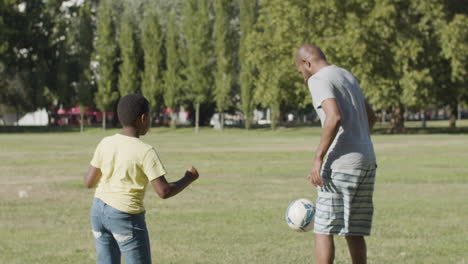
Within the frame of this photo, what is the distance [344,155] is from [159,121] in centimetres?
7980

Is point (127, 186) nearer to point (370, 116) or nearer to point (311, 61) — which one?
point (311, 61)

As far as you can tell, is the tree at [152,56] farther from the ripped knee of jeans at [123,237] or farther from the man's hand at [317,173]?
the ripped knee of jeans at [123,237]

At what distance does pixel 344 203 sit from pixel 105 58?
66804 millimetres

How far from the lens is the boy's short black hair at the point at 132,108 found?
5.14 m

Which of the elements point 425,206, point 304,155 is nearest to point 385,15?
point 304,155

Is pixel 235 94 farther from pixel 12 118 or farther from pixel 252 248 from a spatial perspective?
pixel 252 248

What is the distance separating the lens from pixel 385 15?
48219mm

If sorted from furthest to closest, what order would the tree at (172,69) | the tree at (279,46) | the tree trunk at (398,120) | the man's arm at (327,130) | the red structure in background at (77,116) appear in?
the red structure in background at (77,116) < the tree at (172,69) < the tree trunk at (398,120) < the tree at (279,46) < the man's arm at (327,130)

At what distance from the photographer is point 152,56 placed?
→ 71750 mm

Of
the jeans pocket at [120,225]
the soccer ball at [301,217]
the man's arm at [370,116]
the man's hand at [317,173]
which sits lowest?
the soccer ball at [301,217]

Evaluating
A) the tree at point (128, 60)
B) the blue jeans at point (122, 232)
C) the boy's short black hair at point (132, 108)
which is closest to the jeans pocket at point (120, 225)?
the blue jeans at point (122, 232)

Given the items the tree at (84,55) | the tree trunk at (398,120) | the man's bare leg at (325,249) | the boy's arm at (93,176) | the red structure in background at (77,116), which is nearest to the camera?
the boy's arm at (93,176)

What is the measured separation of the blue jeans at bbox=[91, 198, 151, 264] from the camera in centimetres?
499

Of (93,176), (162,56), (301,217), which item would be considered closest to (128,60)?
(162,56)
